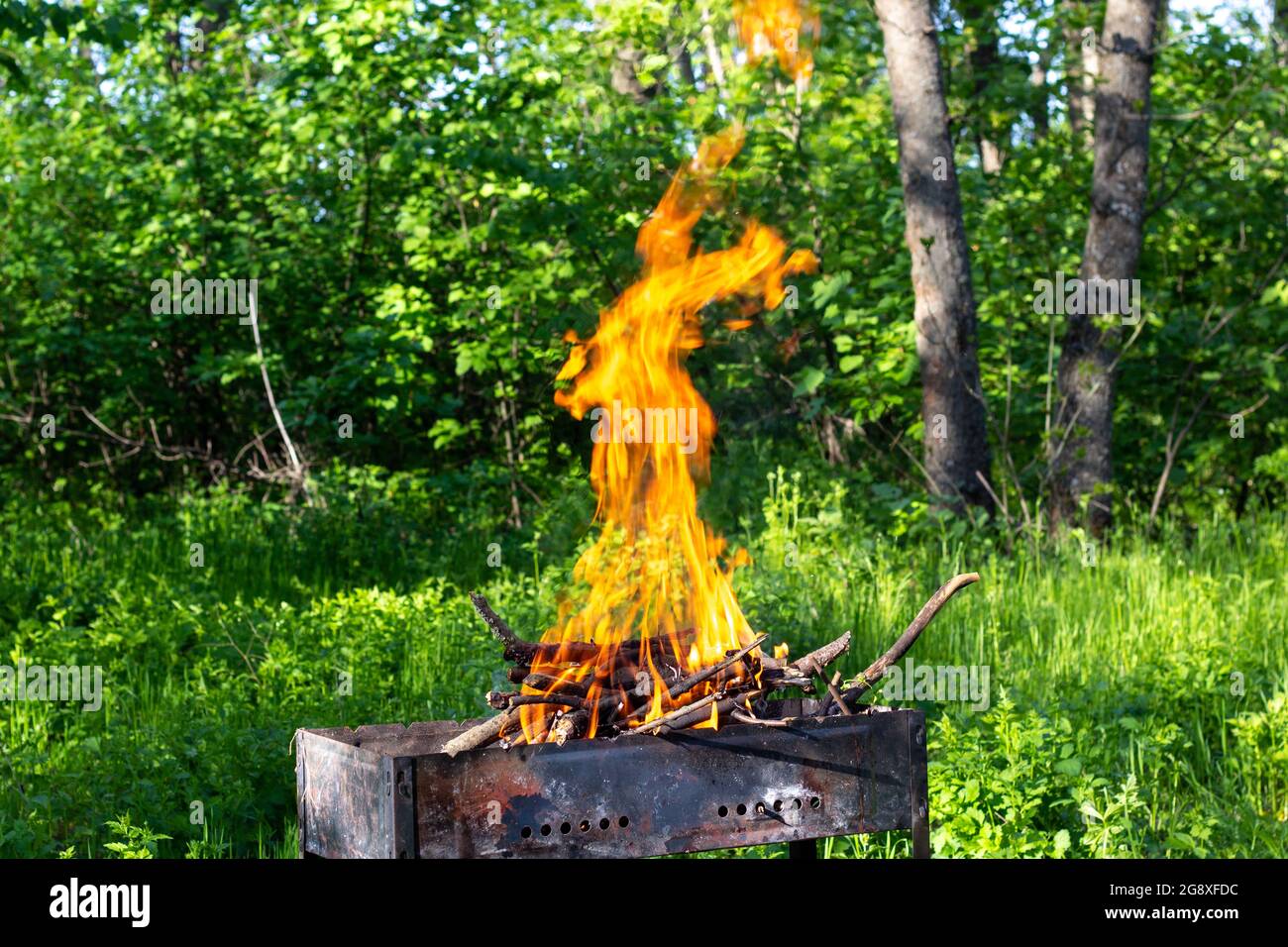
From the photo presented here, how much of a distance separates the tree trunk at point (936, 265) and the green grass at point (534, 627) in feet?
2.28

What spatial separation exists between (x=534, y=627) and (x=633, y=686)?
3.60 meters

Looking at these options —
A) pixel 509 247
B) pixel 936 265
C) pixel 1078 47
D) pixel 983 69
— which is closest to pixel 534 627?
pixel 936 265

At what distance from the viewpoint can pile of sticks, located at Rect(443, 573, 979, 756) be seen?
405cm

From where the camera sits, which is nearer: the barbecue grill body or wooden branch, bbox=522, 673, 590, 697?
the barbecue grill body

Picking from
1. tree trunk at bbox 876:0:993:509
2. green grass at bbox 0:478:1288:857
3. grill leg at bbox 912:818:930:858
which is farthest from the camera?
tree trunk at bbox 876:0:993:509

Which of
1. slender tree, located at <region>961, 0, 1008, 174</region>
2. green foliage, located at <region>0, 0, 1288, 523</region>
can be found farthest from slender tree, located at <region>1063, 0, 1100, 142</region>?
slender tree, located at <region>961, 0, 1008, 174</region>

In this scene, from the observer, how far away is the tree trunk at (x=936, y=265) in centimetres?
1072

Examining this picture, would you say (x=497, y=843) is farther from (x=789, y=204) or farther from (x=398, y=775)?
(x=789, y=204)

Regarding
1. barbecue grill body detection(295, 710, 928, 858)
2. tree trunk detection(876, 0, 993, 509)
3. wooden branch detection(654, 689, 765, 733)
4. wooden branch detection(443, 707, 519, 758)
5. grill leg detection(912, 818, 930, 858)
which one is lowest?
grill leg detection(912, 818, 930, 858)

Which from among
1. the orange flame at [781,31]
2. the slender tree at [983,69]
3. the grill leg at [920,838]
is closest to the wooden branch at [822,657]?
the grill leg at [920,838]

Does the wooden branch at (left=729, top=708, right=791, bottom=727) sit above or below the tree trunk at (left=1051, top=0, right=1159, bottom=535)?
below

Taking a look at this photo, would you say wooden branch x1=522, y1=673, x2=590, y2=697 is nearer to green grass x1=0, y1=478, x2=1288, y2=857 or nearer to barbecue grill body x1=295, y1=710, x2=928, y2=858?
barbecue grill body x1=295, y1=710, x2=928, y2=858

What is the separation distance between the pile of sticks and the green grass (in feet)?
3.84
